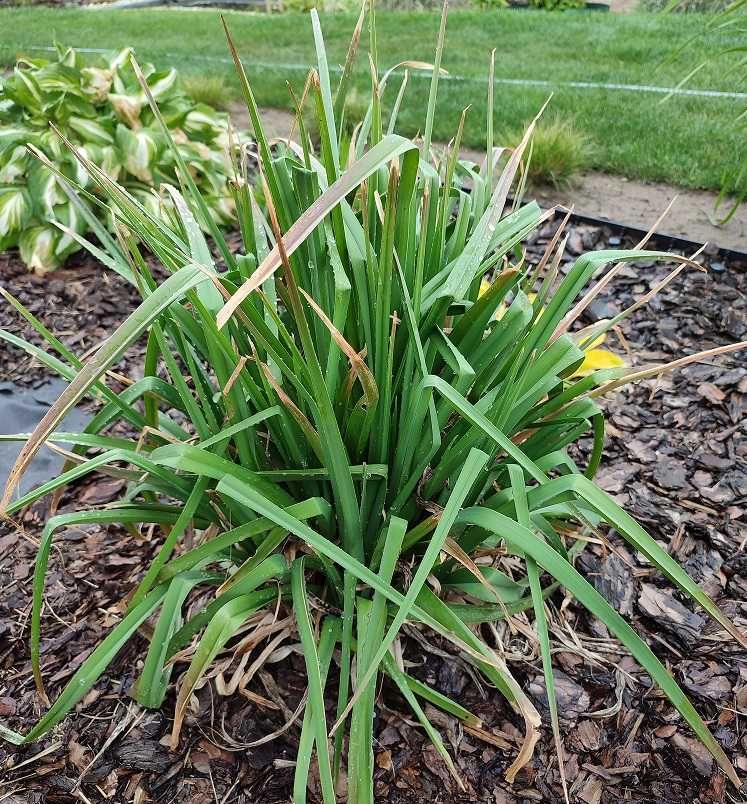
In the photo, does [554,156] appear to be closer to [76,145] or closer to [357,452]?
[76,145]

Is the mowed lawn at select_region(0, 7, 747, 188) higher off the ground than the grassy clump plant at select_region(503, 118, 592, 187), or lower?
lower

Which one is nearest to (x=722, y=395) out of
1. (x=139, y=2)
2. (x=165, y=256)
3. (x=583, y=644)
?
(x=583, y=644)

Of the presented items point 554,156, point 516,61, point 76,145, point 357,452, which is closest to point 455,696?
point 357,452

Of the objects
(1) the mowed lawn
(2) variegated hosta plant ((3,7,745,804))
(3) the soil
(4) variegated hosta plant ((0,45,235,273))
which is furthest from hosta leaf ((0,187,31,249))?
(1) the mowed lawn

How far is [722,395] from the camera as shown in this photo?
2.03 metres

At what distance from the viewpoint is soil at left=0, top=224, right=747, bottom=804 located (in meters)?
1.19

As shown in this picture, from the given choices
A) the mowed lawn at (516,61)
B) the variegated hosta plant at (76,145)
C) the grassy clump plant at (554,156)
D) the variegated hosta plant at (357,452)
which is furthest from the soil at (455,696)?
the grassy clump plant at (554,156)

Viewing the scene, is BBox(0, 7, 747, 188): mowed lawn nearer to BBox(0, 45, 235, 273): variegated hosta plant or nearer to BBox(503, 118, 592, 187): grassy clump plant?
BBox(503, 118, 592, 187): grassy clump plant

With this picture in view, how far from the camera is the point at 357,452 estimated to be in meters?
1.18

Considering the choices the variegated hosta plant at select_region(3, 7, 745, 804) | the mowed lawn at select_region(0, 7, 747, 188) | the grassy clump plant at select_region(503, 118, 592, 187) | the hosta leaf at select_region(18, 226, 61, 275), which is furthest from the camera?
the mowed lawn at select_region(0, 7, 747, 188)

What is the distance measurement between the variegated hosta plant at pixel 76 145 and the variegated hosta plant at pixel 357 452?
1716 millimetres

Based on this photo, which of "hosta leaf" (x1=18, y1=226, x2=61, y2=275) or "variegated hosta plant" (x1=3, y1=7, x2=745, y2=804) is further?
"hosta leaf" (x1=18, y1=226, x2=61, y2=275)

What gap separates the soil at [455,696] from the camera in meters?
1.19

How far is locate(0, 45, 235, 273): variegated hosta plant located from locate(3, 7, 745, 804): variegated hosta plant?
5.63ft
